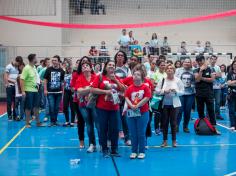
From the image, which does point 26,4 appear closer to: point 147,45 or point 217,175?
point 147,45

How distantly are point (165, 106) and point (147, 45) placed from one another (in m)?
10.6

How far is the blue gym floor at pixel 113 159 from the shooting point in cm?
609

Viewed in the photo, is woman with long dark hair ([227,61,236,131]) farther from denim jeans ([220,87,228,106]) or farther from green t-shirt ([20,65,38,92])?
green t-shirt ([20,65,38,92])

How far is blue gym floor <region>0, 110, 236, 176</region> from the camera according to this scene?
6094mm

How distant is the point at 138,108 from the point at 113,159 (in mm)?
981

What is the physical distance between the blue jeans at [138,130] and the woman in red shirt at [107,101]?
0.97 ft

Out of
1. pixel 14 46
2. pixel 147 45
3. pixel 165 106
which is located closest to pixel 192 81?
pixel 165 106

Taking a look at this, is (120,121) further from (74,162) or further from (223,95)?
(223,95)

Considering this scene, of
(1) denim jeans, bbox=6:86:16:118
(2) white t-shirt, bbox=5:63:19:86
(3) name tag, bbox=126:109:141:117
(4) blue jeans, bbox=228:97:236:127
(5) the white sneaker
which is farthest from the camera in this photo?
(1) denim jeans, bbox=6:86:16:118

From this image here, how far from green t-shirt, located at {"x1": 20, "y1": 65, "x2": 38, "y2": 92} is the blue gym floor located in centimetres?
132

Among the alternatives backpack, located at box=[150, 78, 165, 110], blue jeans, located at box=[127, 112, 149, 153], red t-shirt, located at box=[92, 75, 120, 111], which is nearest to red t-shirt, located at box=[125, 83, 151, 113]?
blue jeans, located at box=[127, 112, 149, 153]

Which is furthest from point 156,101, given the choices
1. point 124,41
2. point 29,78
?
point 124,41

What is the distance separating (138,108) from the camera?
673 centimetres

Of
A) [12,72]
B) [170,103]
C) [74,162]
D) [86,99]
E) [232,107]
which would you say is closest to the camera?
[74,162]
